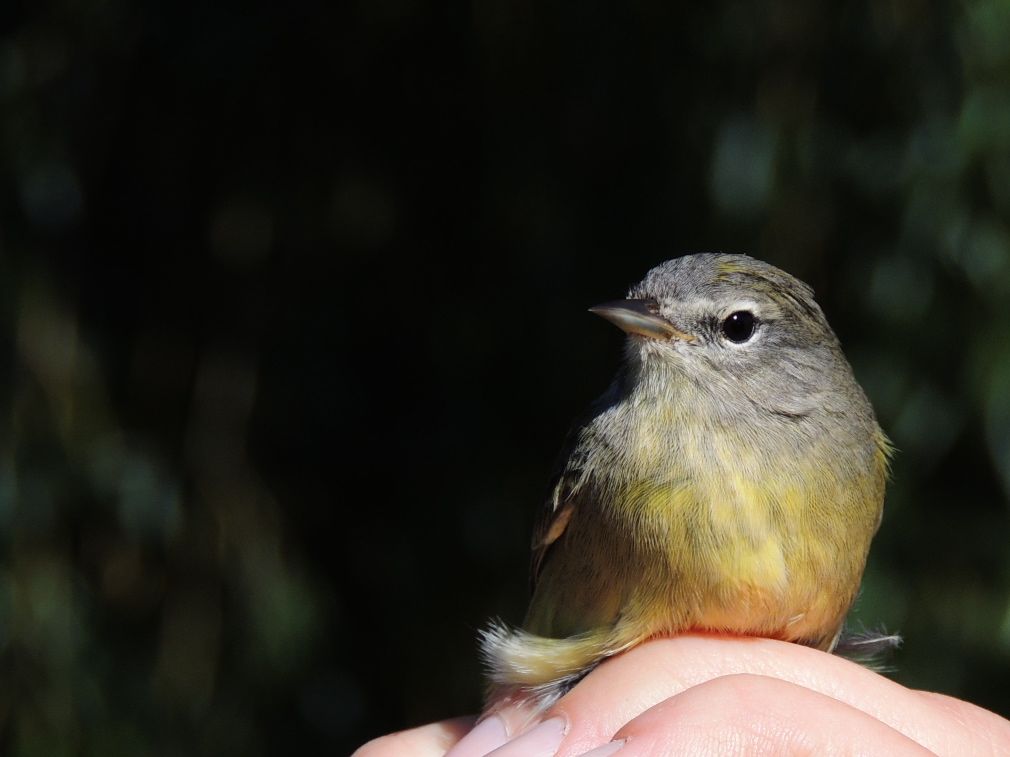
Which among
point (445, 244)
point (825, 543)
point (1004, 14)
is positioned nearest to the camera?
point (825, 543)

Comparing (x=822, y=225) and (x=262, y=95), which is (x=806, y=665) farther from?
(x=262, y=95)

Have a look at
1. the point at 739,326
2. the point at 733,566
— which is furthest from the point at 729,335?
the point at 733,566

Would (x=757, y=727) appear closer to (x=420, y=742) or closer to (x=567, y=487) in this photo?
(x=567, y=487)

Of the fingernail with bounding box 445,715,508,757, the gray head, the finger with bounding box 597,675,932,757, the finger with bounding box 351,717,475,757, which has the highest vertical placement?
the gray head

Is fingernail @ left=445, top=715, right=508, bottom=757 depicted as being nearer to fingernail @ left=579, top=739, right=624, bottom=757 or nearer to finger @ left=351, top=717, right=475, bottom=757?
finger @ left=351, top=717, right=475, bottom=757

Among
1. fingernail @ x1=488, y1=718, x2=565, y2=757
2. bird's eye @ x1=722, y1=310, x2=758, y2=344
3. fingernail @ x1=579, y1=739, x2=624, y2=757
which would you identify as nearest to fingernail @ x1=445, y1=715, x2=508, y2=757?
fingernail @ x1=488, y1=718, x2=565, y2=757

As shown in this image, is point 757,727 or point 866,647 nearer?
point 757,727

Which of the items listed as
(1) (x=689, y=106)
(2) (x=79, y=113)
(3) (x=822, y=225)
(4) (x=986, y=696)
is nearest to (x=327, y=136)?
(2) (x=79, y=113)
